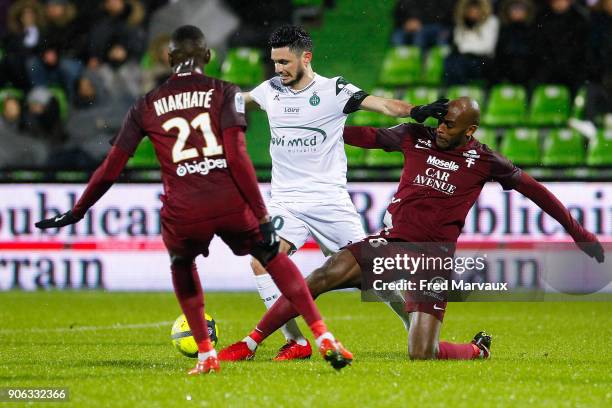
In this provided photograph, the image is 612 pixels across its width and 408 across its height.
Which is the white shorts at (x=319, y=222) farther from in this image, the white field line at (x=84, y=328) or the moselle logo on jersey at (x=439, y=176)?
the white field line at (x=84, y=328)

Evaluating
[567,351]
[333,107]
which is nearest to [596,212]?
[567,351]

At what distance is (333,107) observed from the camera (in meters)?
7.82

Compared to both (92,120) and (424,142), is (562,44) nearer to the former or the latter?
(92,120)

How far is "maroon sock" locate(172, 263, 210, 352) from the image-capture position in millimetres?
6254

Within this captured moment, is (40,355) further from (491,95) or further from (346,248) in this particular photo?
(491,95)

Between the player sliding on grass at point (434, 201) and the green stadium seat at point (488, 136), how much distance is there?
6659mm

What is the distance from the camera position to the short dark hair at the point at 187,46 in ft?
20.2

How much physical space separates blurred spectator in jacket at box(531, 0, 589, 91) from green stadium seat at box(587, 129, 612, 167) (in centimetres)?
97

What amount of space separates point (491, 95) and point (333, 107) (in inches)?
295

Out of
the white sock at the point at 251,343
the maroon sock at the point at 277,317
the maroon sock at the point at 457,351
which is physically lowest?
the maroon sock at the point at 457,351

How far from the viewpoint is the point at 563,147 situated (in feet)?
45.9

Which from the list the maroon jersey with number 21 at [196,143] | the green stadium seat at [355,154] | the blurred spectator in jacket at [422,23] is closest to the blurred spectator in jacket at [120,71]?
the green stadium seat at [355,154]

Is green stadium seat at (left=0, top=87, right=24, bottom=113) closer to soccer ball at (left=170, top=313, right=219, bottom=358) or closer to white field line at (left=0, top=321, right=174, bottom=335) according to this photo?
white field line at (left=0, top=321, right=174, bottom=335)

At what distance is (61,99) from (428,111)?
29.6ft
